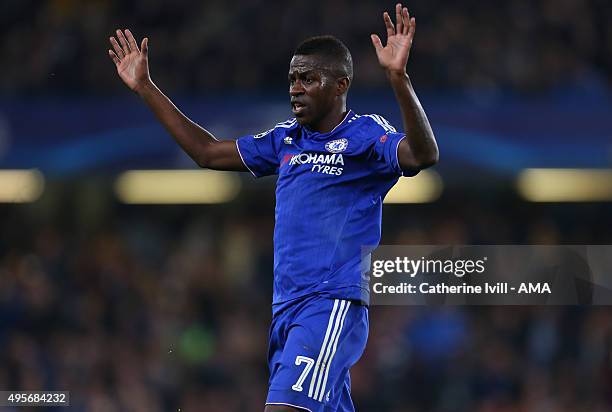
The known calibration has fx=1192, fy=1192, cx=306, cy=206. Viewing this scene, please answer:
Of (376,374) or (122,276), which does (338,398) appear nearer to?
(376,374)

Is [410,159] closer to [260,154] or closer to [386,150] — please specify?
[386,150]

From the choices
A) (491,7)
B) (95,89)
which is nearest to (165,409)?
(95,89)

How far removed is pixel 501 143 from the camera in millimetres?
13203

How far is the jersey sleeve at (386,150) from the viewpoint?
17.0 ft

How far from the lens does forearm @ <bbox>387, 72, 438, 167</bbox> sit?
4.95 meters

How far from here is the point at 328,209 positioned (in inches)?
211

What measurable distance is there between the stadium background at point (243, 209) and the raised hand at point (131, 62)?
6.17m

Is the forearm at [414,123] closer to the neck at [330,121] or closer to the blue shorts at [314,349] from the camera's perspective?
the neck at [330,121]

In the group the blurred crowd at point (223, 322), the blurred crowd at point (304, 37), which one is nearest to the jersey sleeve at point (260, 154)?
the blurred crowd at point (223, 322)

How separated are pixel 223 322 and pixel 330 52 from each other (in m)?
7.53

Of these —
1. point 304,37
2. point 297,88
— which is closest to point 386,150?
point 297,88

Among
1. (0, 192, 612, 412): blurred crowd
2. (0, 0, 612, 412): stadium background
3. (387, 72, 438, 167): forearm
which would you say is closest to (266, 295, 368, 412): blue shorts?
(387, 72, 438, 167): forearm

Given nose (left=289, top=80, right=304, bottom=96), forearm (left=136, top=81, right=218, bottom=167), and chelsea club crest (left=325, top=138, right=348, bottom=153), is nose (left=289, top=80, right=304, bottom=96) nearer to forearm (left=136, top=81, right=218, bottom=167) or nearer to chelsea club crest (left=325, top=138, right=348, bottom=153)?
chelsea club crest (left=325, top=138, right=348, bottom=153)

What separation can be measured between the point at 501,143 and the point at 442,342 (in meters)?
2.44
